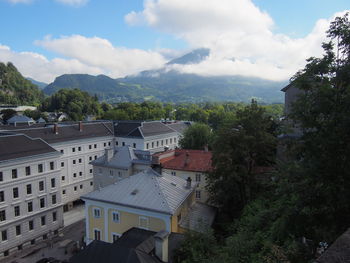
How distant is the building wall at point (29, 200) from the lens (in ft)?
96.9

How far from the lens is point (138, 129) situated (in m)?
54.2

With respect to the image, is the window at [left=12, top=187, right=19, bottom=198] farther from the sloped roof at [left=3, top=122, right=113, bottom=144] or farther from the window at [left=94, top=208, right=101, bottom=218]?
the sloped roof at [left=3, top=122, right=113, bottom=144]

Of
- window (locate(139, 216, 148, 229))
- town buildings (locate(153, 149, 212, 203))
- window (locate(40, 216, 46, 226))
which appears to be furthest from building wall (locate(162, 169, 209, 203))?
window (locate(40, 216, 46, 226))

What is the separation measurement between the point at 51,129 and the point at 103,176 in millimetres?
15720

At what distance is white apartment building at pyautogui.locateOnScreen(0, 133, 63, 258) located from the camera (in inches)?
1163

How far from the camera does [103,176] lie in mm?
39000

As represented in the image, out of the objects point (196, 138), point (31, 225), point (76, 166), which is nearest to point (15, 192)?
point (31, 225)

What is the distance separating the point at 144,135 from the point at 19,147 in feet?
80.7

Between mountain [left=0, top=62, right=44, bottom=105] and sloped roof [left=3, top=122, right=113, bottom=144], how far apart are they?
136107mm

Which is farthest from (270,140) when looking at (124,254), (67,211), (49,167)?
(67,211)

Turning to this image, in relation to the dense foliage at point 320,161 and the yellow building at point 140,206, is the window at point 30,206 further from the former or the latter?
the dense foliage at point 320,161

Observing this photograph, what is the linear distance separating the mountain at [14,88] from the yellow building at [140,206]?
16772 cm

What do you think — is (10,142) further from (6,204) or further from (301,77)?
(301,77)

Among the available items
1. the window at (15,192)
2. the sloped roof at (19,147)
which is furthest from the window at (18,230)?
the sloped roof at (19,147)
